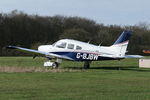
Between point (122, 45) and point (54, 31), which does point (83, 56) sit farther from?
point (54, 31)

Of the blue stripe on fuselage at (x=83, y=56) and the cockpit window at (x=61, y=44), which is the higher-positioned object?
the cockpit window at (x=61, y=44)

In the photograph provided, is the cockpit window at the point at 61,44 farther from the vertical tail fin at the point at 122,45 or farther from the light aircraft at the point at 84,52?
the vertical tail fin at the point at 122,45

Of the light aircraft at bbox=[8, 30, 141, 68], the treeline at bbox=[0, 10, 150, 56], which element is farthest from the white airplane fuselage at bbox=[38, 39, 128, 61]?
the treeline at bbox=[0, 10, 150, 56]

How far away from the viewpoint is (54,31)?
294 ft

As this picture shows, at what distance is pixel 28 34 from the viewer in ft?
279

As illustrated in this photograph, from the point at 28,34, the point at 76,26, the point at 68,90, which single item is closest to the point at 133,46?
the point at 76,26

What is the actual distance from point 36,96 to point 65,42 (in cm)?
1681

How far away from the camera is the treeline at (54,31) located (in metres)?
80.9

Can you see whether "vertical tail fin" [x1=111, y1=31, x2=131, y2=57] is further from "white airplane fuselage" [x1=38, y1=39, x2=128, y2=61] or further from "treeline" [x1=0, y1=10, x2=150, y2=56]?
"treeline" [x1=0, y1=10, x2=150, y2=56]

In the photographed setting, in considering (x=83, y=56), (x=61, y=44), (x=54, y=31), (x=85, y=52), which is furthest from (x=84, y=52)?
(x=54, y=31)

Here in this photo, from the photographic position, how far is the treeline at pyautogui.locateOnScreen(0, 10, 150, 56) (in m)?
80.9

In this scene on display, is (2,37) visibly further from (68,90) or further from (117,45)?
(68,90)

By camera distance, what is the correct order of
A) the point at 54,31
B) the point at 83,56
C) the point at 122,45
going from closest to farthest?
the point at 83,56, the point at 122,45, the point at 54,31

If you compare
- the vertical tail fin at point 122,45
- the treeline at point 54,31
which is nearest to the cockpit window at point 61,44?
the vertical tail fin at point 122,45
